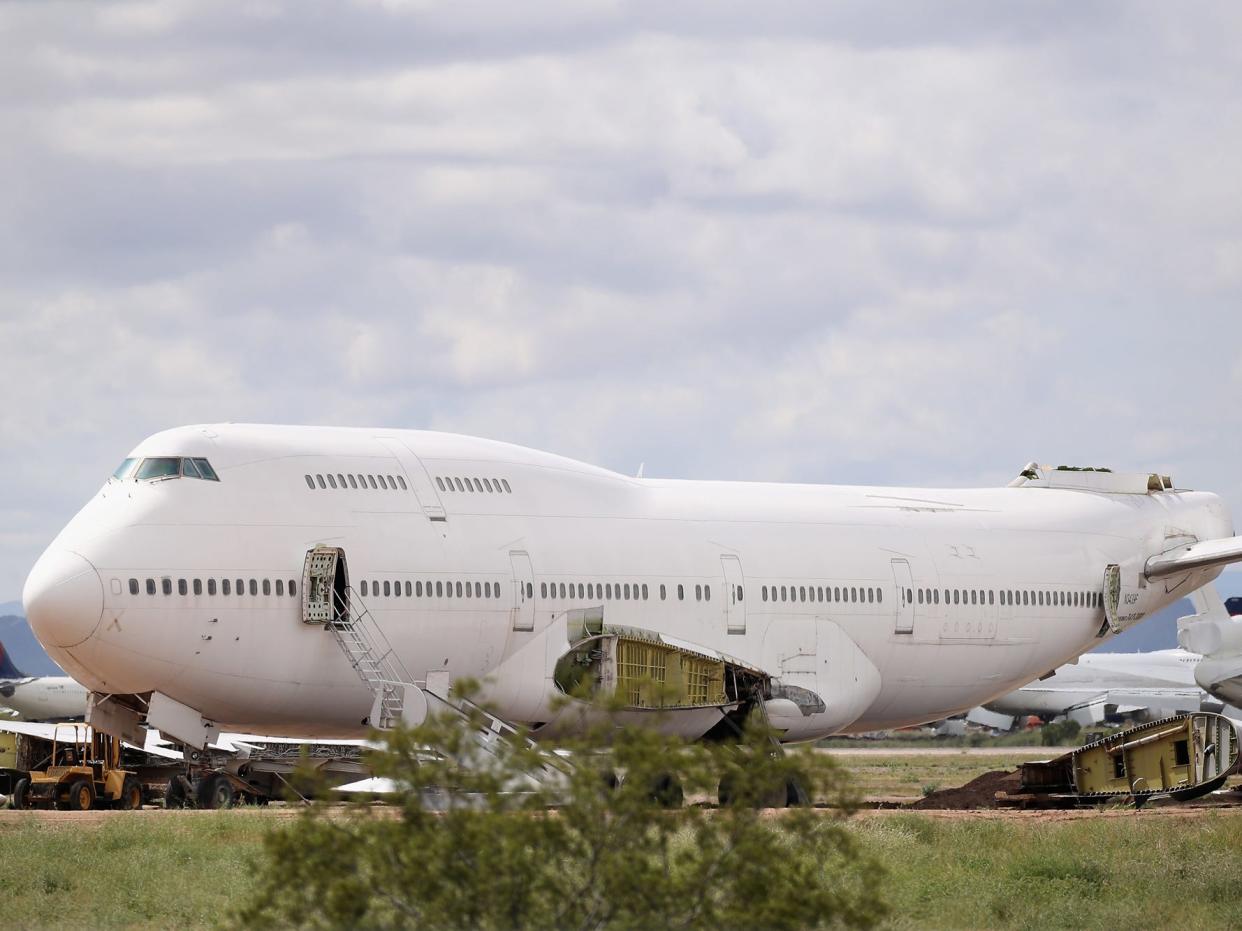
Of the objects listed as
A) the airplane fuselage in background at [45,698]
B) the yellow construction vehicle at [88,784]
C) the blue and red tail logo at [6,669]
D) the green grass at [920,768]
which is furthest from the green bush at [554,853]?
the blue and red tail logo at [6,669]

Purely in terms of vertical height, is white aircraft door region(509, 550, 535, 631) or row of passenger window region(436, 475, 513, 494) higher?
row of passenger window region(436, 475, 513, 494)

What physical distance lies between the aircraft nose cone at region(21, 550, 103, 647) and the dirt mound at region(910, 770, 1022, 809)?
16.6 meters

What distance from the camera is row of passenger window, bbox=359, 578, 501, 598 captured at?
103ft

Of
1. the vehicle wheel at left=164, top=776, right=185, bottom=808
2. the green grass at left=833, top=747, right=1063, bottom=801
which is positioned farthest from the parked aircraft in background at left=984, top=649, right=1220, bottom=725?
the vehicle wheel at left=164, top=776, right=185, bottom=808

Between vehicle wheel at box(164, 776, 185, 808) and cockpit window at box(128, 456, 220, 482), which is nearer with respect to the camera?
cockpit window at box(128, 456, 220, 482)

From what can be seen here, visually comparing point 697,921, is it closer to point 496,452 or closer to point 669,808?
point 669,808

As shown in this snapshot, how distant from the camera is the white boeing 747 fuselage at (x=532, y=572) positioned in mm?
29984

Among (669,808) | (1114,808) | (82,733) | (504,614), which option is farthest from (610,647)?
(669,808)

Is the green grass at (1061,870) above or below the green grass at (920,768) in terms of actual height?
above

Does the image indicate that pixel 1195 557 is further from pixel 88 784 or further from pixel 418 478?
pixel 88 784

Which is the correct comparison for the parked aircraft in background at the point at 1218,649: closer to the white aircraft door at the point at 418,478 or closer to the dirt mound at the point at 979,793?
the dirt mound at the point at 979,793

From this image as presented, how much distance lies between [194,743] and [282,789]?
245 inches

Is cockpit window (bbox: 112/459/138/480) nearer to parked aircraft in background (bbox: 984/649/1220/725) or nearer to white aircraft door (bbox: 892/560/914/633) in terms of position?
white aircraft door (bbox: 892/560/914/633)

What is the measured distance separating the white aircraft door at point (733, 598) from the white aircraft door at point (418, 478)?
234 inches
